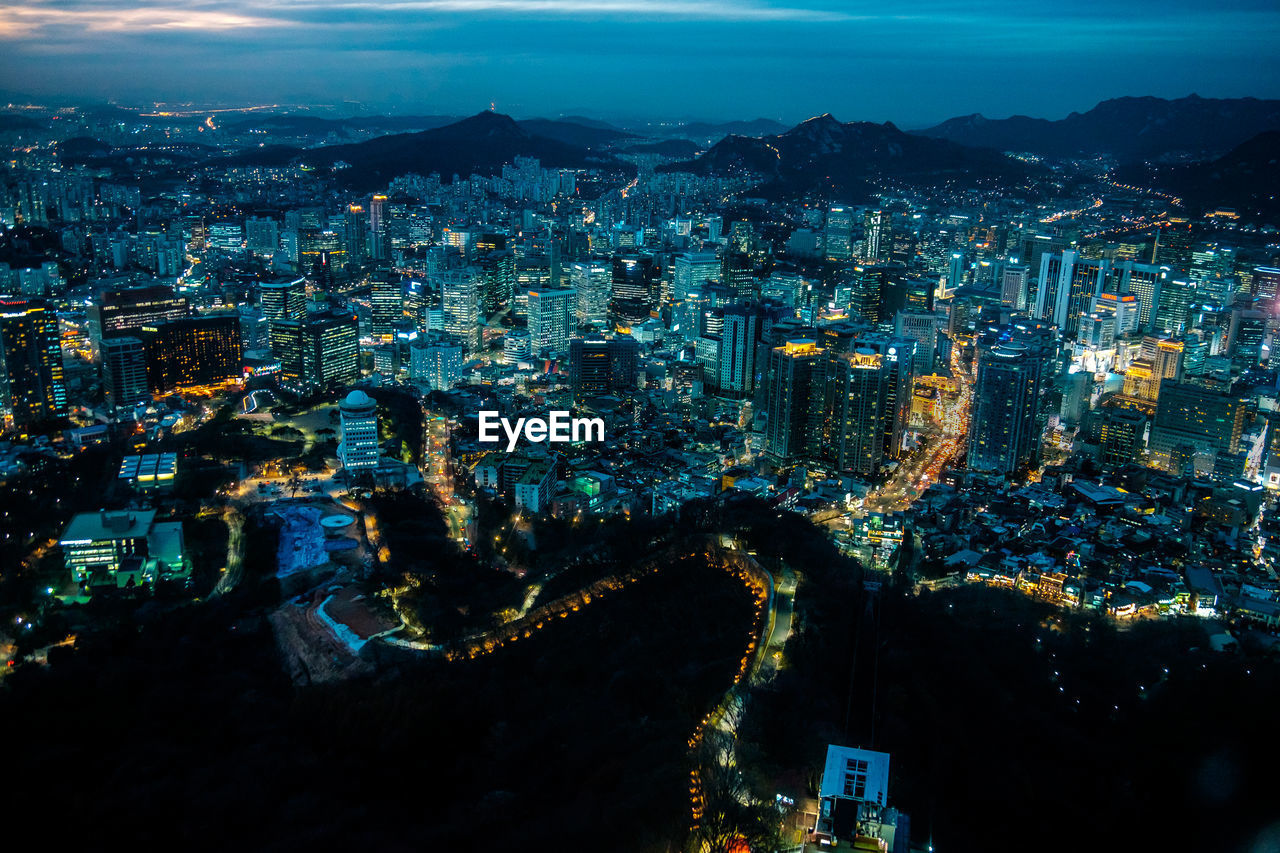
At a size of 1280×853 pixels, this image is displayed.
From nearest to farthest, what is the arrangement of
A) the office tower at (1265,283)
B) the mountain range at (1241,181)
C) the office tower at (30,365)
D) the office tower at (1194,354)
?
the office tower at (30,365)
the office tower at (1194,354)
the office tower at (1265,283)
the mountain range at (1241,181)

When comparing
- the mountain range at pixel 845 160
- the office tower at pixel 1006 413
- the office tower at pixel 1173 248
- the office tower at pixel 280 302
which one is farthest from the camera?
the mountain range at pixel 845 160

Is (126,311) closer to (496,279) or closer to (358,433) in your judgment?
(358,433)

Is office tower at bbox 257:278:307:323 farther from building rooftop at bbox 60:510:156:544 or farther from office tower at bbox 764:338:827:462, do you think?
building rooftop at bbox 60:510:156:544

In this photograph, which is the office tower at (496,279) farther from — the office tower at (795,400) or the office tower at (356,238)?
the office tower at (795,400)

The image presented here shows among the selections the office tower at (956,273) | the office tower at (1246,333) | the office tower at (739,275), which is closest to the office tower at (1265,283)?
the office tower at (1246,333)

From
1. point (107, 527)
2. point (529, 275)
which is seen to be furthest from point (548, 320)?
point (107, 527)

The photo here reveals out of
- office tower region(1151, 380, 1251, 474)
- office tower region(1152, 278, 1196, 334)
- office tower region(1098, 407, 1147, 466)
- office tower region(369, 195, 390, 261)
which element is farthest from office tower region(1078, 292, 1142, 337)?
office tower region(369, 195, 390, 261)

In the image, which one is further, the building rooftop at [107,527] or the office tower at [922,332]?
the office tower at [922,332]

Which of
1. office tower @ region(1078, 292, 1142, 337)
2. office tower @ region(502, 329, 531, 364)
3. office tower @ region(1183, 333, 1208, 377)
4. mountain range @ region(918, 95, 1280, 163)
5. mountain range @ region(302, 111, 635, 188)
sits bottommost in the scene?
office tower @ region(502, 329, 531, 364)

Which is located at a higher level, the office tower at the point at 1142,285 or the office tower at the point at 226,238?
the office tower at the point at 1142,285
